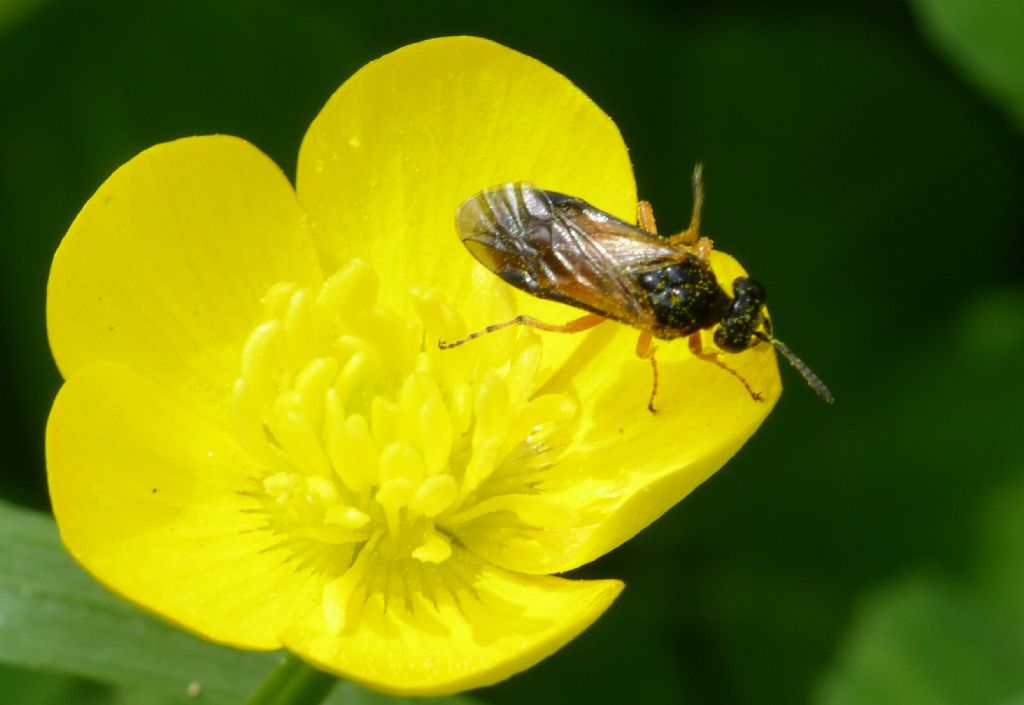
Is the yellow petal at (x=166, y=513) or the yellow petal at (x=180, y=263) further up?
the yellow petal at (x=180, y=263)

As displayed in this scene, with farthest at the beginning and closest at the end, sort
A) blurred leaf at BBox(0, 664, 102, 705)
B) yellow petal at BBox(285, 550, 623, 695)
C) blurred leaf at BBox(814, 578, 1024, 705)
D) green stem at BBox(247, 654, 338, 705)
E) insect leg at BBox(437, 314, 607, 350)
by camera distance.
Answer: blurred leaf at BBox(814, 578, 1024, 705) < blurred leaf at BBox(0, 664, 102, 705) < insect leg at BBox(437, 314, 607, 350) < green stem at BBox(247, 654, 338, 705) < yellow petal at BBox(285, 550, 623, 695)

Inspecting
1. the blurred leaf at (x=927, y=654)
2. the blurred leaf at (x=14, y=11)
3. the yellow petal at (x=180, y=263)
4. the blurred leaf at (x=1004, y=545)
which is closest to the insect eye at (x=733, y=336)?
the yellow petal at (x=180, y=263)

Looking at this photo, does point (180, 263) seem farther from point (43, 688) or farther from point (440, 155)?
point (43, 688)

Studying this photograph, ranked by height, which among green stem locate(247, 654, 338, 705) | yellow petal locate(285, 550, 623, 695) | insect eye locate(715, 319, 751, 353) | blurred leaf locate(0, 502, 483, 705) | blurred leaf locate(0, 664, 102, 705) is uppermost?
insect eye locate(715, 319, 751, 353)

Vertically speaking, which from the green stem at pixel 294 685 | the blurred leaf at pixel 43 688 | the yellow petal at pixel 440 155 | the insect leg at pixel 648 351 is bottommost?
the blurred leaf at pixel 43 688

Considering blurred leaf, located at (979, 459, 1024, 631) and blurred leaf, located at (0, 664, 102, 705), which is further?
blurred leaf, located at (979, 459, 1024, 631)

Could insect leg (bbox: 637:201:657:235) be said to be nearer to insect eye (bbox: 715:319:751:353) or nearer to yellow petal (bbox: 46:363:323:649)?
insect eye (bbox: 715:319:751:353)

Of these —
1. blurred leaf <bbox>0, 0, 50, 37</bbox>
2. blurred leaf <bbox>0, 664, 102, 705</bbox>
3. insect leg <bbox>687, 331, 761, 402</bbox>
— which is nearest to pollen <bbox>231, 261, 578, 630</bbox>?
insect leg <bbox>687, 331, 761, 402</bbox>

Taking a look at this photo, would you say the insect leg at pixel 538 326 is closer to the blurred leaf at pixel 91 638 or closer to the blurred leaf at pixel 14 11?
the blurred leaf at pixel 91 638

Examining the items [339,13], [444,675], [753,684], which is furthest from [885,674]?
[339,13]
